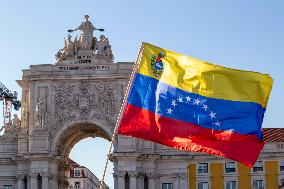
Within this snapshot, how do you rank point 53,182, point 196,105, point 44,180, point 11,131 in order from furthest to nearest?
point 11,131 → point 53,182 → point 44,180 → point 196,105

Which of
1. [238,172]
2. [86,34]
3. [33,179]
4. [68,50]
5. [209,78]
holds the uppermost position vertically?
[86,34]

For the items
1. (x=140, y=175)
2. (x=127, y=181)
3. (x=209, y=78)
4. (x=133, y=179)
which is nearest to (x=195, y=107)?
(x=209, y=78)

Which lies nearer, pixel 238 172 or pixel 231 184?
pixel 231 184

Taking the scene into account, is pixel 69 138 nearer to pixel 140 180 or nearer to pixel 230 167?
pixel 140 180

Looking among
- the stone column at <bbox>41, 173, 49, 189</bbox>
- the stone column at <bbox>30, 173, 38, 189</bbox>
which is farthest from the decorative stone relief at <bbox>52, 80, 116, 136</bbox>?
the stone column at <bbox>30, 173, 38, 189</bbox>

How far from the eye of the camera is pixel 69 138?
2601 inches

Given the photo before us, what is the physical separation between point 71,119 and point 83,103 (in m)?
1.81

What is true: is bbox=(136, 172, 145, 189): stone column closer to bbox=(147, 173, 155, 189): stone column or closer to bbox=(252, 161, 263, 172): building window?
bbox=(147, 173, 155, 189): stone column

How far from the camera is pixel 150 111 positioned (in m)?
20.0

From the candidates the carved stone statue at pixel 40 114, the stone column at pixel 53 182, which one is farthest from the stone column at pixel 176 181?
the carved stone statue at pixel 40 114

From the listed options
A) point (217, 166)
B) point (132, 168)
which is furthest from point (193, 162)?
point (132, 168)

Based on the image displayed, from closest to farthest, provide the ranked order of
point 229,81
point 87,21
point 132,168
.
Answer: point 229,81 < point 132,168 < point 87,21

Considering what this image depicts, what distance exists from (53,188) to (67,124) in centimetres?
589

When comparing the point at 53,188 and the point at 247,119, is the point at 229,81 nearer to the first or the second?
the point at 247,119
